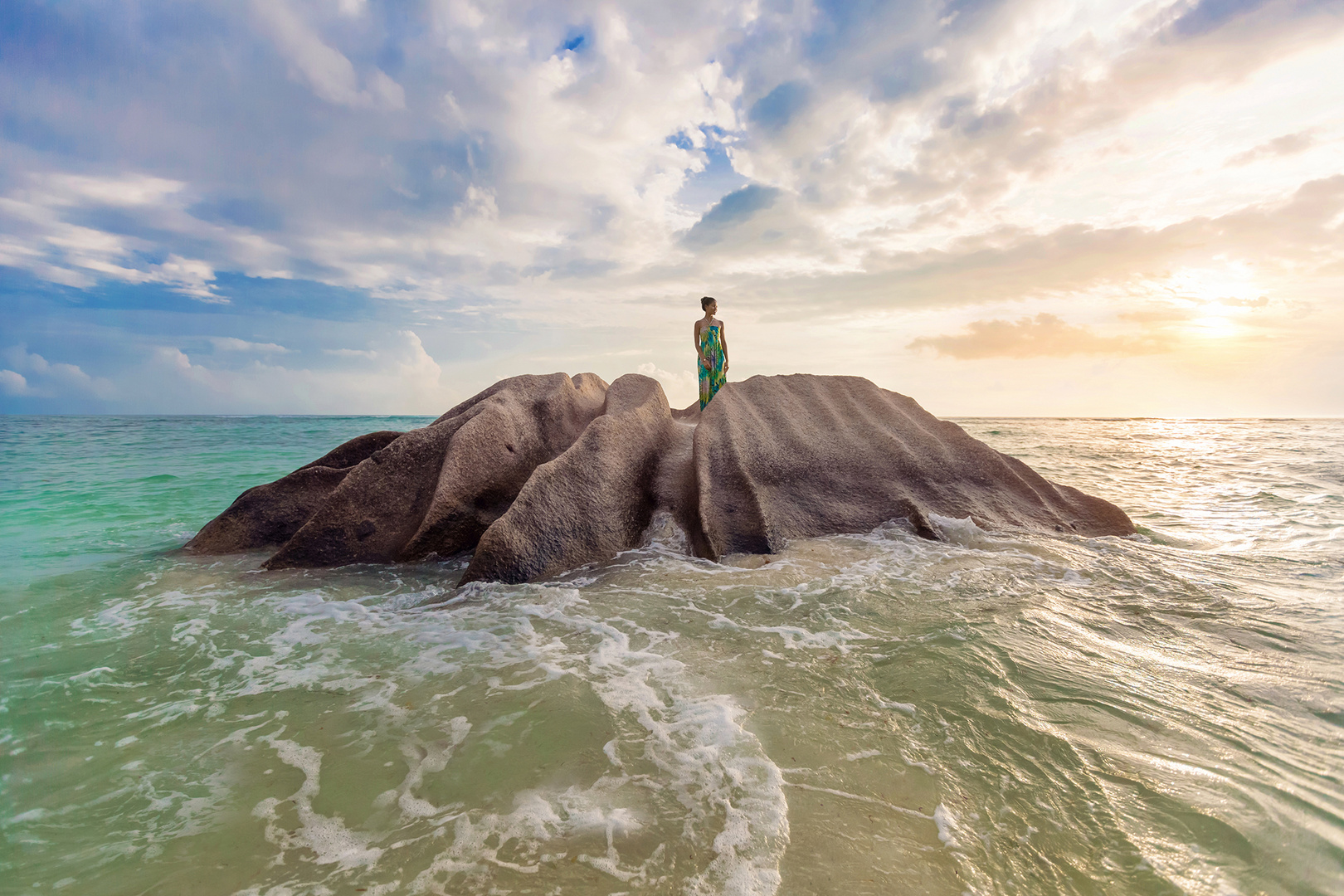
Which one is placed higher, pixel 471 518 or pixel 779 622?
pixel 471 518

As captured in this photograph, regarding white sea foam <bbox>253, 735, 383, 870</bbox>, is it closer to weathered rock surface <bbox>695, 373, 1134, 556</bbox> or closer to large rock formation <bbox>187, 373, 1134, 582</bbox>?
large rock formation <bbox>187, 373, 1134, 582</bbox>

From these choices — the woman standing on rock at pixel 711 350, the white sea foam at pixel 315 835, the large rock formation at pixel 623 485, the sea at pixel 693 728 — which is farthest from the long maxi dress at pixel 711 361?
the white sea foam at pixel 315 835

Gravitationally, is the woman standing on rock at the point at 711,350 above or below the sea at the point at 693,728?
above

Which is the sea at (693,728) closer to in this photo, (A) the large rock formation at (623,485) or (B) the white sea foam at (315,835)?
(B) the white sea foam at (315,835)

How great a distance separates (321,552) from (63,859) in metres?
3.37

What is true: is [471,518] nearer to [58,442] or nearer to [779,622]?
[779,622]

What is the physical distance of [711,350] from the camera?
8273mm

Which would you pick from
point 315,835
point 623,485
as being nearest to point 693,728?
point 315,835

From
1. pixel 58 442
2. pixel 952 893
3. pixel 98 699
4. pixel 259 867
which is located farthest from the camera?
pixel 58 442

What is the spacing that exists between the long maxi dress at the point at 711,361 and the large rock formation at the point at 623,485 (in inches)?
69.3

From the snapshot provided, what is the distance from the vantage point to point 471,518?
5.14m

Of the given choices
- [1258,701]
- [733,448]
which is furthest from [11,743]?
[1258,701]

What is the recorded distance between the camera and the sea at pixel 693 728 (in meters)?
1.70

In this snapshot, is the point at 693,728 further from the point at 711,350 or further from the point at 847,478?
the point at 711,350
